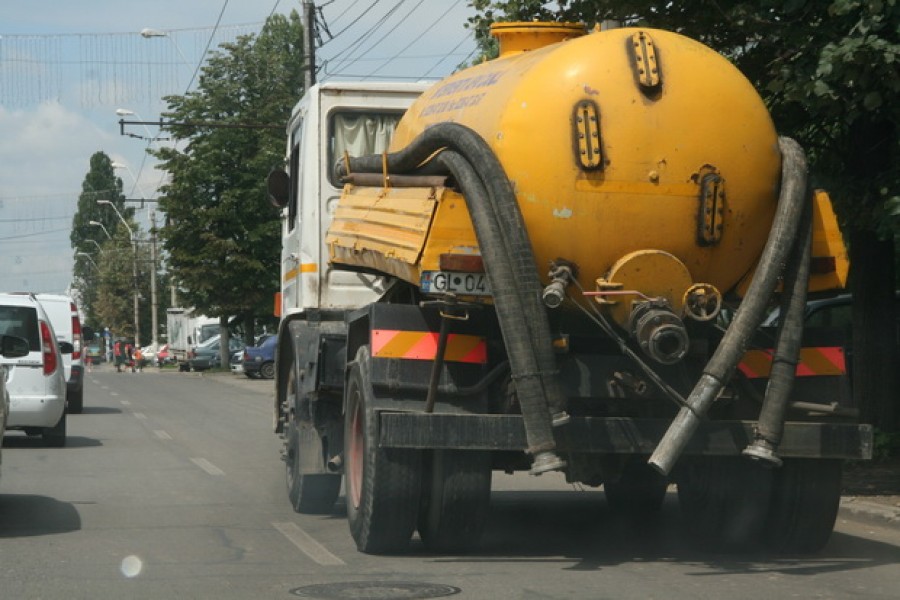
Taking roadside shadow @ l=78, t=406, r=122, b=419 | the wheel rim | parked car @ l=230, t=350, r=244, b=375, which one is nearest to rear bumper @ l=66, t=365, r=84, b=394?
roadside shadow @ l=78, t=406, r=122, b=419

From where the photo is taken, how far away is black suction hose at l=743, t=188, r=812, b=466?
326 inches

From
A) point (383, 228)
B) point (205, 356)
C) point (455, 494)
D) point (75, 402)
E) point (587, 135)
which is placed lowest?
point (205, 356)

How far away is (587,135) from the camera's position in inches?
324

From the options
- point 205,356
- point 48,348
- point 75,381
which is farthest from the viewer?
point 205,356

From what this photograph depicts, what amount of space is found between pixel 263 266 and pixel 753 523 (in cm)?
4614

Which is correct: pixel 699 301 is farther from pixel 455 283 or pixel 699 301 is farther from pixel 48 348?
pixel 48 348

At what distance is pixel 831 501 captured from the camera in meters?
9.19

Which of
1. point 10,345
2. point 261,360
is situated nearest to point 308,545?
point 10,345

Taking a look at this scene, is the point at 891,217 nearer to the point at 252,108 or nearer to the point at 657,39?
the point at 657,39

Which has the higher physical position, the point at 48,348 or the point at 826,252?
the point at 826,252

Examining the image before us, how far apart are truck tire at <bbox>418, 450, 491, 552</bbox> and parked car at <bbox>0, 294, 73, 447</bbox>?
1034cm

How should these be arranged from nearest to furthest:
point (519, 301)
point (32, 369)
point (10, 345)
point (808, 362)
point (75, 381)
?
point (519, 301), point (808, 362), point (10, 345), point (32, 369), point (75, 381)

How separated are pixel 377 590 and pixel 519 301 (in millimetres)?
1652

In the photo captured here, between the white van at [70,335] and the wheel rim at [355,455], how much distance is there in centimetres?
1814
